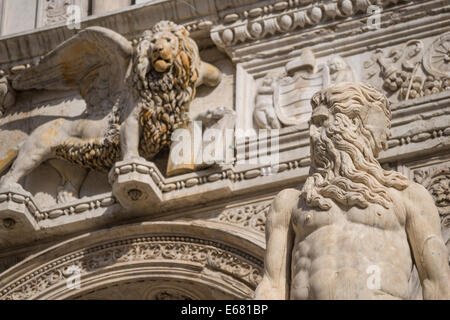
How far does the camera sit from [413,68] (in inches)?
451

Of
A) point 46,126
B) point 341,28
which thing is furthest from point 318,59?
point 46,126

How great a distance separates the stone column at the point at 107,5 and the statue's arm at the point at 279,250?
5.14m

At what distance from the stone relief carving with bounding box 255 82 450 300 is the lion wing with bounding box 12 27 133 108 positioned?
3.79 metres

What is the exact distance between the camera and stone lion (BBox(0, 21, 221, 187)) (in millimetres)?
11734

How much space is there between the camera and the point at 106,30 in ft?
40.3

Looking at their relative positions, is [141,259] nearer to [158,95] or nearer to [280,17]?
[158,95]

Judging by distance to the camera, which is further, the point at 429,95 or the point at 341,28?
the point at 341,28

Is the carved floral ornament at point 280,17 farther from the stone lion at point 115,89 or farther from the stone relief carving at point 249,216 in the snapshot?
the stone relief carving at point 249,216

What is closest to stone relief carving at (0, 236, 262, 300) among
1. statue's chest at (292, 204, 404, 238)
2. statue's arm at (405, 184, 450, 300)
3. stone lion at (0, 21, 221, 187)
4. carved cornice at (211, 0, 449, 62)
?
stone lion at (0, 21, 221, 187)

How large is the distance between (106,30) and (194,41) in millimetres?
689

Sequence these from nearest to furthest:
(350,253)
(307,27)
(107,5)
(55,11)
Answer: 1. (350,253)
2. (307,27)
3. (107,5)
4. (55,11)

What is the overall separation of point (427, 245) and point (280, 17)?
434cm

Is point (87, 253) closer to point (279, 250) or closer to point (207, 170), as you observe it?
point (207, 170)

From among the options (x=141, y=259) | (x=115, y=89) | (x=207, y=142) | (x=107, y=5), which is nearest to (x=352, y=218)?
(x=141, y=259)
